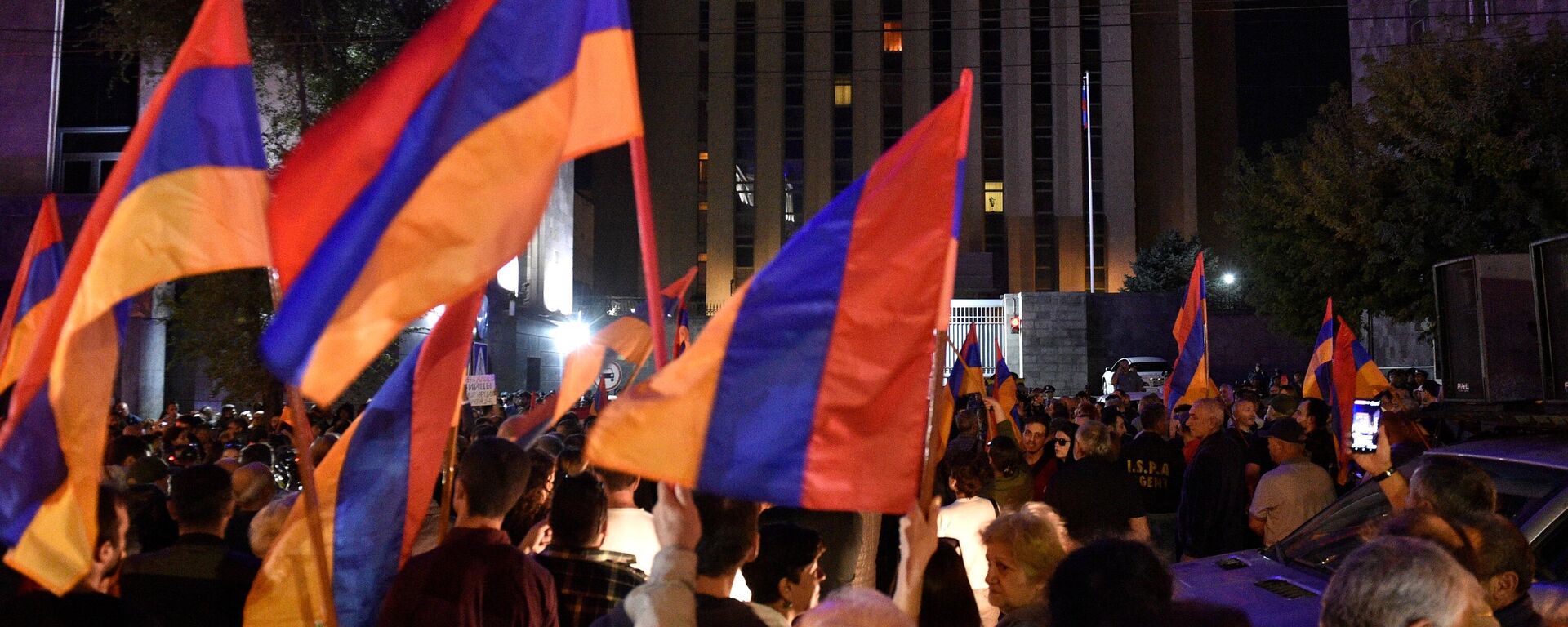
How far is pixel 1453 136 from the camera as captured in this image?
18984 mm

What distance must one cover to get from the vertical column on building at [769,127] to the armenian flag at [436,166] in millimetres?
43968

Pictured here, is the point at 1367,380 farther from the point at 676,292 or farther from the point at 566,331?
the point at 566,331

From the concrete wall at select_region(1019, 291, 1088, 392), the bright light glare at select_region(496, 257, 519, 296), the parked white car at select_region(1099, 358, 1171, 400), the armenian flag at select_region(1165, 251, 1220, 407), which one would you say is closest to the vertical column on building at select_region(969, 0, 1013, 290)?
the concrete wall at select_region(1019, 291, 1088, 392)

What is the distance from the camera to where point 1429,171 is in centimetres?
1942

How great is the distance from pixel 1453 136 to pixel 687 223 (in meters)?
33.8

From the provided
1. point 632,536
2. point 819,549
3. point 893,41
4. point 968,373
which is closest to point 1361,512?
point 819,549

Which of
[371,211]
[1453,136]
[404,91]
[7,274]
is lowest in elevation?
[371,211]

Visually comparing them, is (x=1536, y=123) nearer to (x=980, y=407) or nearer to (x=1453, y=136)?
(x=1453, y=136)

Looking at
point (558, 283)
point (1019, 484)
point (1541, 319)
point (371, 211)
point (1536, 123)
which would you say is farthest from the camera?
point (558, 283)

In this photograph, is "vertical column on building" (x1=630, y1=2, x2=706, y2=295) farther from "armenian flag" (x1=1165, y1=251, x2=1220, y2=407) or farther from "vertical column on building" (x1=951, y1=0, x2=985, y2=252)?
"armenian flag" (x1=1165, y1=251, x2=1220, y2=407)

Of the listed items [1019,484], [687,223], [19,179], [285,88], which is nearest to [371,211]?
[1019,484]

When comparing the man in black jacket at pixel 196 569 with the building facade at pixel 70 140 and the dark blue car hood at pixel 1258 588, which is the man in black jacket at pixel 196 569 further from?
the building facade at pixel 70 140

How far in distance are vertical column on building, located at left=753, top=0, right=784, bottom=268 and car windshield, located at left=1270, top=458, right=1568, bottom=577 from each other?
4191cm

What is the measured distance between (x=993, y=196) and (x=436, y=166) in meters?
46.9
